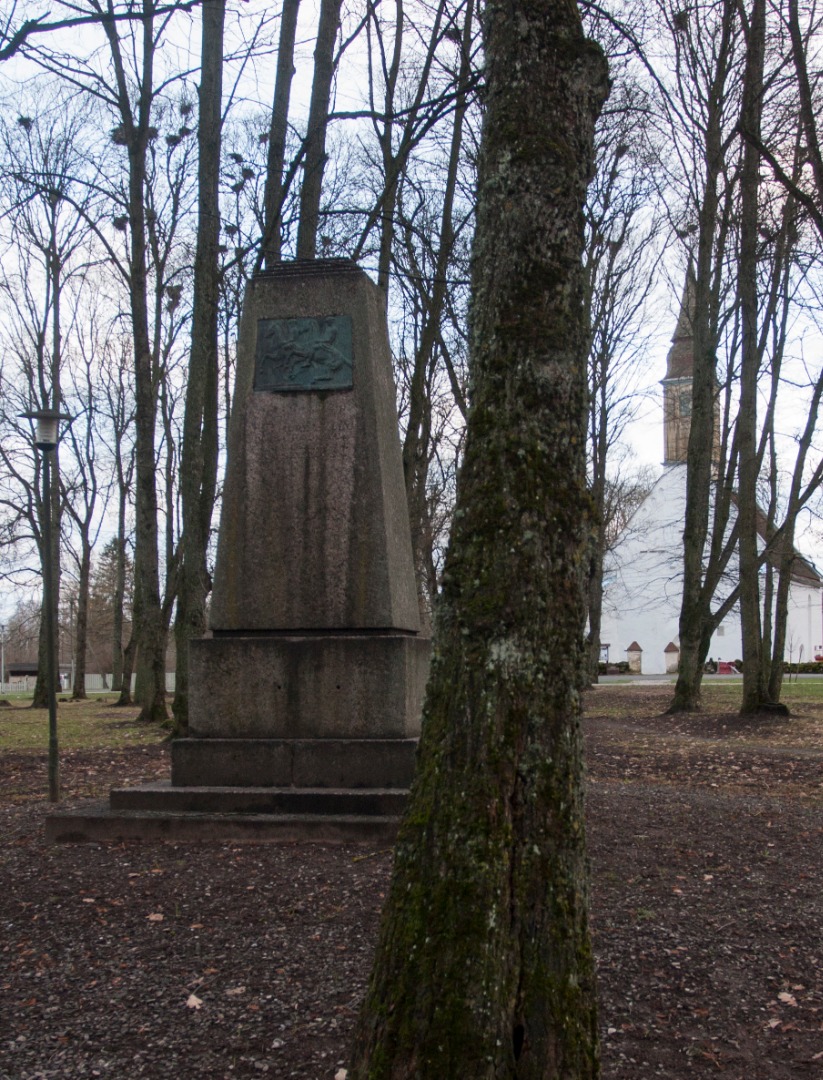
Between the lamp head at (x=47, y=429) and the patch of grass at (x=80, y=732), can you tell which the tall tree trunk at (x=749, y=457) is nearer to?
the patch of grass at (x=80, y=732)

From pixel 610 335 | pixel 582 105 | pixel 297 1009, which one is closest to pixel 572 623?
pixel 582 105

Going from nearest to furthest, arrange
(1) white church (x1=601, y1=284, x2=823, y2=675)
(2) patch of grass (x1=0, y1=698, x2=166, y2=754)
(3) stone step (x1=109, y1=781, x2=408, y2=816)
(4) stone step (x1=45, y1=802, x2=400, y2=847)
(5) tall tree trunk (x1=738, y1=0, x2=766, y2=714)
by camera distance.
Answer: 1. (4) stone step (x1=45, y1=802, x2=400, y2=847)
2. (3) stone step (x1=109, y1=781, x2=408, y2=816)
3. (2) patch of grass (x1=0, y1=698, x2=166, y2=754)
4. (5) tall tree trunk (x1=738, y1=0, x2=766, y2=714)
5. (1) white church (x1=601, y1=284, x2=823, y2=675)

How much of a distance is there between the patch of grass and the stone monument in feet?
23.4

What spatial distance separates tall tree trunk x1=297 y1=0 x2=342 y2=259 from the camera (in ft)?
39.9

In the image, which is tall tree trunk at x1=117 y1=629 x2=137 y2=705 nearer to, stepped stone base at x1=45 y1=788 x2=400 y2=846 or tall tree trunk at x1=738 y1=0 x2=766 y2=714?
tall tree trunk at x1=738 y1=0 x2=766 y2=714

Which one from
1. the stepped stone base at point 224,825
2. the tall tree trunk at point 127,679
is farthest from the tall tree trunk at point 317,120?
the tall tree trunk at point 127,679

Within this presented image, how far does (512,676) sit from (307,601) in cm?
439

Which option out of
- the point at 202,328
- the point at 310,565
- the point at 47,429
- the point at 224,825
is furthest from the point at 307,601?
the point at 202,328

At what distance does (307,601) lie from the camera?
6824 millimetres

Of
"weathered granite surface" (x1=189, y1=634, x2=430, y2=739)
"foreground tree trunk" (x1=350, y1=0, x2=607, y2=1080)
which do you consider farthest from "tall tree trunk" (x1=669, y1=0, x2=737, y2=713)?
"foreground tree trunk" (x1=350, y1=0, x2=607, y2=1080)

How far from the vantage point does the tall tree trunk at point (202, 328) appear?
12.9 metres

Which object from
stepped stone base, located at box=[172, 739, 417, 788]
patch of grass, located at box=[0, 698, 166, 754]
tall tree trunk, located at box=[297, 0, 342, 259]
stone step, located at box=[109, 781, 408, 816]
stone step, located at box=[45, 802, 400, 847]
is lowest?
patch of grass, located at box=[0, 698, 166, 754]

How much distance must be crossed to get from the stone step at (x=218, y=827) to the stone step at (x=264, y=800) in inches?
1.8

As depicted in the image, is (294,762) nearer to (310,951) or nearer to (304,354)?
(310,951)
